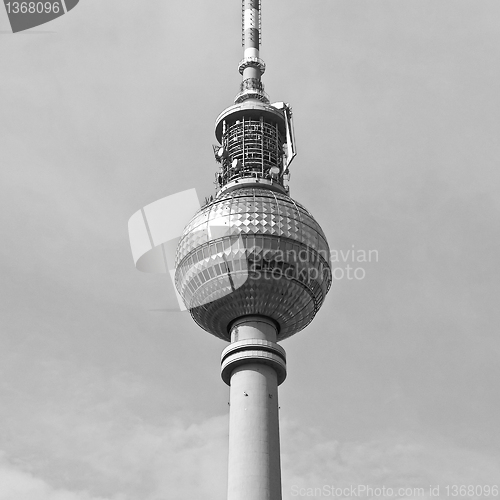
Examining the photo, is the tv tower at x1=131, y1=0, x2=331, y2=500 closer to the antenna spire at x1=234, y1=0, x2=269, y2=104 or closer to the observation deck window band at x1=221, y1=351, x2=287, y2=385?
the observation deck window band at x1=221, y1=351, x2=287, y2=385

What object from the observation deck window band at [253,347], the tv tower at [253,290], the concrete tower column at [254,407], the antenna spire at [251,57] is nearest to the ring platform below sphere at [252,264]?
the tv tower at [253,290]

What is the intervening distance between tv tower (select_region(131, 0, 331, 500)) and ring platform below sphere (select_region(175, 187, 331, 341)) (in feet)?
0.36

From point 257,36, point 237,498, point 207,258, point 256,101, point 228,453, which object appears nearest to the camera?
point 237,498

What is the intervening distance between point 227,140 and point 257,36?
21.2 m

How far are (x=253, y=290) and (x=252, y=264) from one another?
2.85 meters

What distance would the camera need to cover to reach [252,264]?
86.9m

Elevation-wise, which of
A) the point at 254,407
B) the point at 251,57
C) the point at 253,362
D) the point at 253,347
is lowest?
the point at 254,407

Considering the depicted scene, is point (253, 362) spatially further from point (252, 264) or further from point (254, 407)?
point (252, 264)

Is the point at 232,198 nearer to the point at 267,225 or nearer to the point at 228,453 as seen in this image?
the point at 267,225

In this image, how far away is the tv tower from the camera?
8112 cm

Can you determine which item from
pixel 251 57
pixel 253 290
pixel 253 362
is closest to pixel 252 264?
pixel 253 290

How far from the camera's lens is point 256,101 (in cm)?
10688

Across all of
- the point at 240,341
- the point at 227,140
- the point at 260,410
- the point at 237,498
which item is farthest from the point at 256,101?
the point at 237,498

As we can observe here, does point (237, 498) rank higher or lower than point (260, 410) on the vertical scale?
lower
